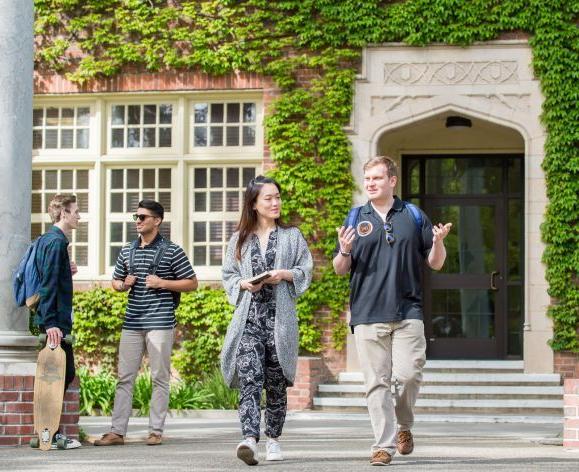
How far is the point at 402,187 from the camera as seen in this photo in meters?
16.5

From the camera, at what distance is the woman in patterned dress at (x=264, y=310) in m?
7.82

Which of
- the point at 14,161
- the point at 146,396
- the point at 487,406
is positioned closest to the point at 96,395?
the point at 146,396

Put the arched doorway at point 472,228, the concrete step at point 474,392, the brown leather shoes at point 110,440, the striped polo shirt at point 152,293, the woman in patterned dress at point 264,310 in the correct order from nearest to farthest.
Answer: the woman in patterned dress at point 264,310 < the brown leather shoes at point 110,440 < the striped polo shirt at point 152,293 < the concrete step at point 474,392 < the arched doorway at point 472,228

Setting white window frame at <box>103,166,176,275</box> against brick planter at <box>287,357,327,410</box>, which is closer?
brick planter at <box>287,357,327,410</box>

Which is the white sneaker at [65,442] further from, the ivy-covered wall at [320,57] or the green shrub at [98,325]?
the green shrub at [98,325]

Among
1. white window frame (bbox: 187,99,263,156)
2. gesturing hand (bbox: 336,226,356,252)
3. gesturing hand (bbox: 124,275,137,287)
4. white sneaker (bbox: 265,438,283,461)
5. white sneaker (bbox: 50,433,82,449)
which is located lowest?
white sneaker (bbox: 50,433,82,449)

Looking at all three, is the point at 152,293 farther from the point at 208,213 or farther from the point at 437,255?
the point at 208,213

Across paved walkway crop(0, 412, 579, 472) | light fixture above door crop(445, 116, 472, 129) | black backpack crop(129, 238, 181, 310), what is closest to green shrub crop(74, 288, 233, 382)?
paved walkway crop(0, 412, 579, 472)

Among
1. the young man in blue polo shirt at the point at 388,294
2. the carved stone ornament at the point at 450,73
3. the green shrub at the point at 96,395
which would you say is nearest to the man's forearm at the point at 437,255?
the young man in blue polo shirt at the point at 388,294

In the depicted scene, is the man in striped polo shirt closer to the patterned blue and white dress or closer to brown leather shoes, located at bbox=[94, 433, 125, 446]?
brown leather shoes, located at bbox=[94, 433, 125, 446]

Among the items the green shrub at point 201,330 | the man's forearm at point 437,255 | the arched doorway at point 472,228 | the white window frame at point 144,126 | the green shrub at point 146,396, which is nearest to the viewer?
the man's forearm at point 437,255

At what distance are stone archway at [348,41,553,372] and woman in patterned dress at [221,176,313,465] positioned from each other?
7132 millimetres

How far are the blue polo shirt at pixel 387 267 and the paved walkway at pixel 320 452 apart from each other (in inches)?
36.7

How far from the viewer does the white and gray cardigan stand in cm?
788
